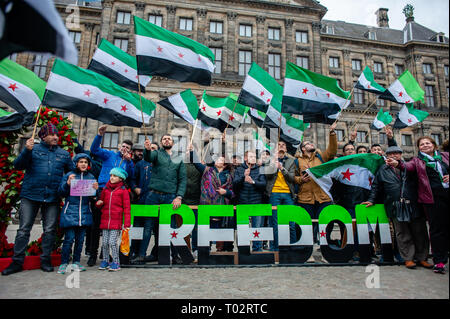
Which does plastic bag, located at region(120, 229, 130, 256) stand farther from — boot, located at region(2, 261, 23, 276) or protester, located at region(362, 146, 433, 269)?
protester, located at region(362, 146, 433, 269)

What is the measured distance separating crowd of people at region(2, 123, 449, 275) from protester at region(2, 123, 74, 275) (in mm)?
14

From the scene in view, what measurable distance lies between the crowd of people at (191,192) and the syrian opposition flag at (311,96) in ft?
2.46

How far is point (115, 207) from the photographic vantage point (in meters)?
4.76

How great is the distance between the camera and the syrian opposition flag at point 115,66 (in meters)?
6.11


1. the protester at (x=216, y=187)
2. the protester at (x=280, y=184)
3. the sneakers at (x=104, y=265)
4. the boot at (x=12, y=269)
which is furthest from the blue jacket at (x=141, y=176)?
the protester at (x=280, y=184)

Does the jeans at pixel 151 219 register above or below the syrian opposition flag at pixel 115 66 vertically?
below

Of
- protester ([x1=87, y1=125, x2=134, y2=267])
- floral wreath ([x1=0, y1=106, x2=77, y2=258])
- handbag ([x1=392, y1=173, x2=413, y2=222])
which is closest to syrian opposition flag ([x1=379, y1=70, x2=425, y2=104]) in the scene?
handbag ([x1=392, y1=173, x2=413, y2=222])

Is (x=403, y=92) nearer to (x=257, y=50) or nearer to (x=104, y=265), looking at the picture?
(x=104, y=265)

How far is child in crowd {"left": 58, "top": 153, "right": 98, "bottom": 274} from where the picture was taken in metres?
4.61

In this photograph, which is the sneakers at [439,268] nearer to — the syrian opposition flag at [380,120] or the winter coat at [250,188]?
the winter coat at [250,188]

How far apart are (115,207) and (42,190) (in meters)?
1.20
